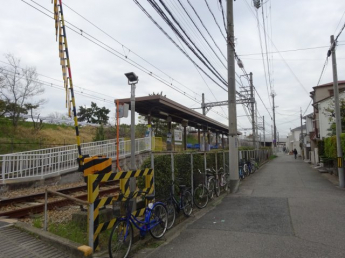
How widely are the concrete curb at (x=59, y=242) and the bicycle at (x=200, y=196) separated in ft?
13.3

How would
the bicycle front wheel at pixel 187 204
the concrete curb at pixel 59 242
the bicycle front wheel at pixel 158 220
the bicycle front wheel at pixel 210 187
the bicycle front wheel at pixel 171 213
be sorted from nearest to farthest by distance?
the concrete curb at pixel 59 242
the bicycle front wheel at pixel 158 220
the bicycle front wheel at pixel 171 213
the bicycle front wheel at pixel 187 204
the bicycle front wheel at pixel 210 187

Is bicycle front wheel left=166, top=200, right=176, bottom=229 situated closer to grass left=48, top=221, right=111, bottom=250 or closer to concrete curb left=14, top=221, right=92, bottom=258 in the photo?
grass left=48, top=221, right=111, bottom=250

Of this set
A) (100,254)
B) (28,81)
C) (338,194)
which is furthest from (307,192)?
(28,81)

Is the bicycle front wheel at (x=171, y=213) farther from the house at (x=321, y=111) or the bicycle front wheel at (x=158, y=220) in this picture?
the house at (x=321, y=111)

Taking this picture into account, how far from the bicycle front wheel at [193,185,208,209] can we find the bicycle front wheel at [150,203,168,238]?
7.83 feet

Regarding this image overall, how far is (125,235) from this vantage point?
4.02 metres

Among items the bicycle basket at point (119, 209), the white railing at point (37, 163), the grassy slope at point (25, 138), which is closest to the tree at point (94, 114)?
the grassy slope at point (25, 138)

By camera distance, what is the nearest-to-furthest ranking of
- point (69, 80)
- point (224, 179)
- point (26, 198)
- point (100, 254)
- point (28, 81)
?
1. point (100, 254)
2. point (69, 80)
3. point (26, 198)
4. point (224, 179)
5. point (28, 81)

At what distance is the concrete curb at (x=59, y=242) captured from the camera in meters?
3.85

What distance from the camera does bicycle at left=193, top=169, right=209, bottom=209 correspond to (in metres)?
7.52

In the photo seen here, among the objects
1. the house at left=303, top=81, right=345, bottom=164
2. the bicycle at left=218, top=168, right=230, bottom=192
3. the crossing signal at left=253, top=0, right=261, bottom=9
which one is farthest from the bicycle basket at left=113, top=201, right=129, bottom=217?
the house at left=303, top=81, right=345, bottom=164

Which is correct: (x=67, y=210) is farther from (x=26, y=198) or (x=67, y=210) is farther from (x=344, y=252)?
(x=344, y=252)

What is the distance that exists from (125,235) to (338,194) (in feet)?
28.4

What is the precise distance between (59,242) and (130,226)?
1207 millimetres
